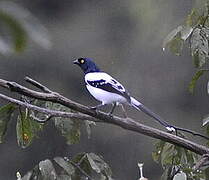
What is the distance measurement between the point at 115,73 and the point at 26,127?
4.73 metres

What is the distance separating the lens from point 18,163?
6.56m

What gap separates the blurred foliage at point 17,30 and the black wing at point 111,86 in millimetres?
1431

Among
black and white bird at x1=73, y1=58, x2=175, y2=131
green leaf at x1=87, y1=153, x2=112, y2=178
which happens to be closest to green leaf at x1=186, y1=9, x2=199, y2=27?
black and white bird at x1=73, y1=58, x2=175, y2=131

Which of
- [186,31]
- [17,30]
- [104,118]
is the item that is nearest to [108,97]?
[186,31]

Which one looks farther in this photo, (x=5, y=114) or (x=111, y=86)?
(x=111, y=86)

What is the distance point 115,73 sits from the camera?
6234mm

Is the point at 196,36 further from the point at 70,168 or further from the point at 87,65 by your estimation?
the point at 87,65

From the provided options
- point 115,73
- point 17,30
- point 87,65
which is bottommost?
point 17,30

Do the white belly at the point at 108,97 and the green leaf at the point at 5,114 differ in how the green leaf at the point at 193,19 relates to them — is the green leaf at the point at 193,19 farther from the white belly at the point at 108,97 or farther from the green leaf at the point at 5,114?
the green leaf at the point at 5,114

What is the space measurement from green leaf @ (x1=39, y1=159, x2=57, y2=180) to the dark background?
4.47 metres

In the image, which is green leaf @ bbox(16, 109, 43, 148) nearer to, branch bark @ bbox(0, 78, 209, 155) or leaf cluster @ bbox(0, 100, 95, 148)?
leaf cluster @ bbox(0, 100, 95, 148)

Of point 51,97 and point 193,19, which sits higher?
point 193,19

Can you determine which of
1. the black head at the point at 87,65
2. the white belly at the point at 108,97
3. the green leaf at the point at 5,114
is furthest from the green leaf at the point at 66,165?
the black head at the point at 87,65

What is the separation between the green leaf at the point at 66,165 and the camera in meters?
1.53
